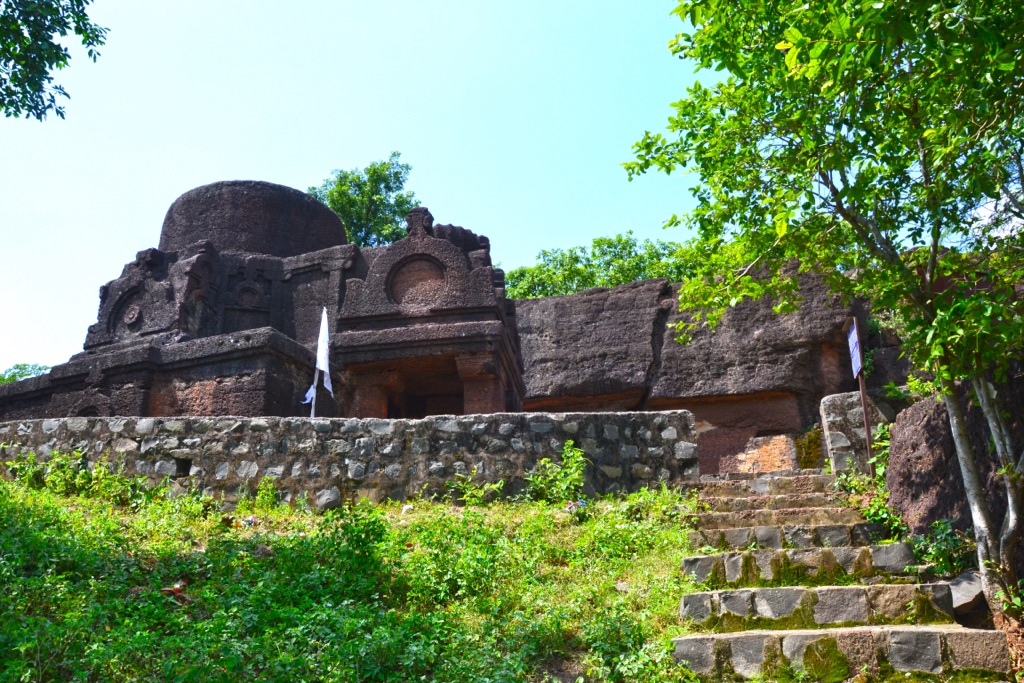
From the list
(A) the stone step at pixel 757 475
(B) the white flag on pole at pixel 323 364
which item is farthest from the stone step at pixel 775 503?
(B) the white flag on pole at pixel 323 364

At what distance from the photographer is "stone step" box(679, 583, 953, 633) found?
14.2 ft

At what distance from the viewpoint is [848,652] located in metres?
A: 4.09

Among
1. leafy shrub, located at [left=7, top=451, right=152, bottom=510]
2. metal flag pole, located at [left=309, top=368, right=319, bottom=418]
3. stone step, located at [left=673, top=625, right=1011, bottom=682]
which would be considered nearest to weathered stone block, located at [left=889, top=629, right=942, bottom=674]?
stone step, located at [left=673, top=625, right=1011, bottom=682]

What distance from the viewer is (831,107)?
548 centimetres

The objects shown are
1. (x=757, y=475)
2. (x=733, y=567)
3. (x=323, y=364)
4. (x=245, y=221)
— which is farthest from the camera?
(x=245, y=221)

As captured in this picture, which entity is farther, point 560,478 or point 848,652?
point 560,478

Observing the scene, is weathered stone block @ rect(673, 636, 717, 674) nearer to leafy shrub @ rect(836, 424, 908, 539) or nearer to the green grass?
the green grass

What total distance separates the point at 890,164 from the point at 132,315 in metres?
11.0

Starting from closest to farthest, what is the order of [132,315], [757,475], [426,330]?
[757,475] → [426,330] → [132,315]

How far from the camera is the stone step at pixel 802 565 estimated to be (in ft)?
16.1

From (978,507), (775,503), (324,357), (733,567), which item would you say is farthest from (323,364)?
(978,507)

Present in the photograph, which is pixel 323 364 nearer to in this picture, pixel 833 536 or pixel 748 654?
pixel 833 536

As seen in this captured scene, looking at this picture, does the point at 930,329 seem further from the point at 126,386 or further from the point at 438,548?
the point at 126,386

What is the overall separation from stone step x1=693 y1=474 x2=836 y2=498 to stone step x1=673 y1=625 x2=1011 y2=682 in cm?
282
